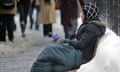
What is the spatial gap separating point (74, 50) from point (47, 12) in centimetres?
1039

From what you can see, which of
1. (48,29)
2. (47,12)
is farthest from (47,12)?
(48,29)

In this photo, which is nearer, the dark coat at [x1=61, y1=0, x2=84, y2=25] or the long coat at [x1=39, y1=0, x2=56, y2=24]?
the dark coat at [x1=61, y1=0, x2=84, y2=25]

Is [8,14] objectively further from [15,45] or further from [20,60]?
[20,60]

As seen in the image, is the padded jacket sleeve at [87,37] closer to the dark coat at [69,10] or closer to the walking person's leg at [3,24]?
the dark coat at [69,10]

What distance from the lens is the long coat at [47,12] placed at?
18.2 metres

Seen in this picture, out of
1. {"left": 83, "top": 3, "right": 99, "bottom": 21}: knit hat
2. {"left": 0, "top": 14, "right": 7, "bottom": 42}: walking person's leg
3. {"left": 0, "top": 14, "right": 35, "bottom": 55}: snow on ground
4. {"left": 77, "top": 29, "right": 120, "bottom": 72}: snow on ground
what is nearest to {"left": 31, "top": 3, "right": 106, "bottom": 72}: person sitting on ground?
{"left": 83, "top": 3, "right": 99, "bottom": 21}: knit hat

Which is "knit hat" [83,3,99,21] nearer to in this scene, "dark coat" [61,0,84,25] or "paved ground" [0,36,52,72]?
"paved ground" [0,36,52,72]

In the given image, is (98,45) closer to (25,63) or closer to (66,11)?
(25,63)

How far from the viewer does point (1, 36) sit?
16953 millimetres

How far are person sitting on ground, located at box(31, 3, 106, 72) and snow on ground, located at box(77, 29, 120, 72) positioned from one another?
0.20 m

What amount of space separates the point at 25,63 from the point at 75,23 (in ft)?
12.3

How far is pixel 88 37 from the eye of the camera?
8516 mm

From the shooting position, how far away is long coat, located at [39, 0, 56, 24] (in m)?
18.2

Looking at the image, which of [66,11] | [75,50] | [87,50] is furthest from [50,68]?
[66,11]
